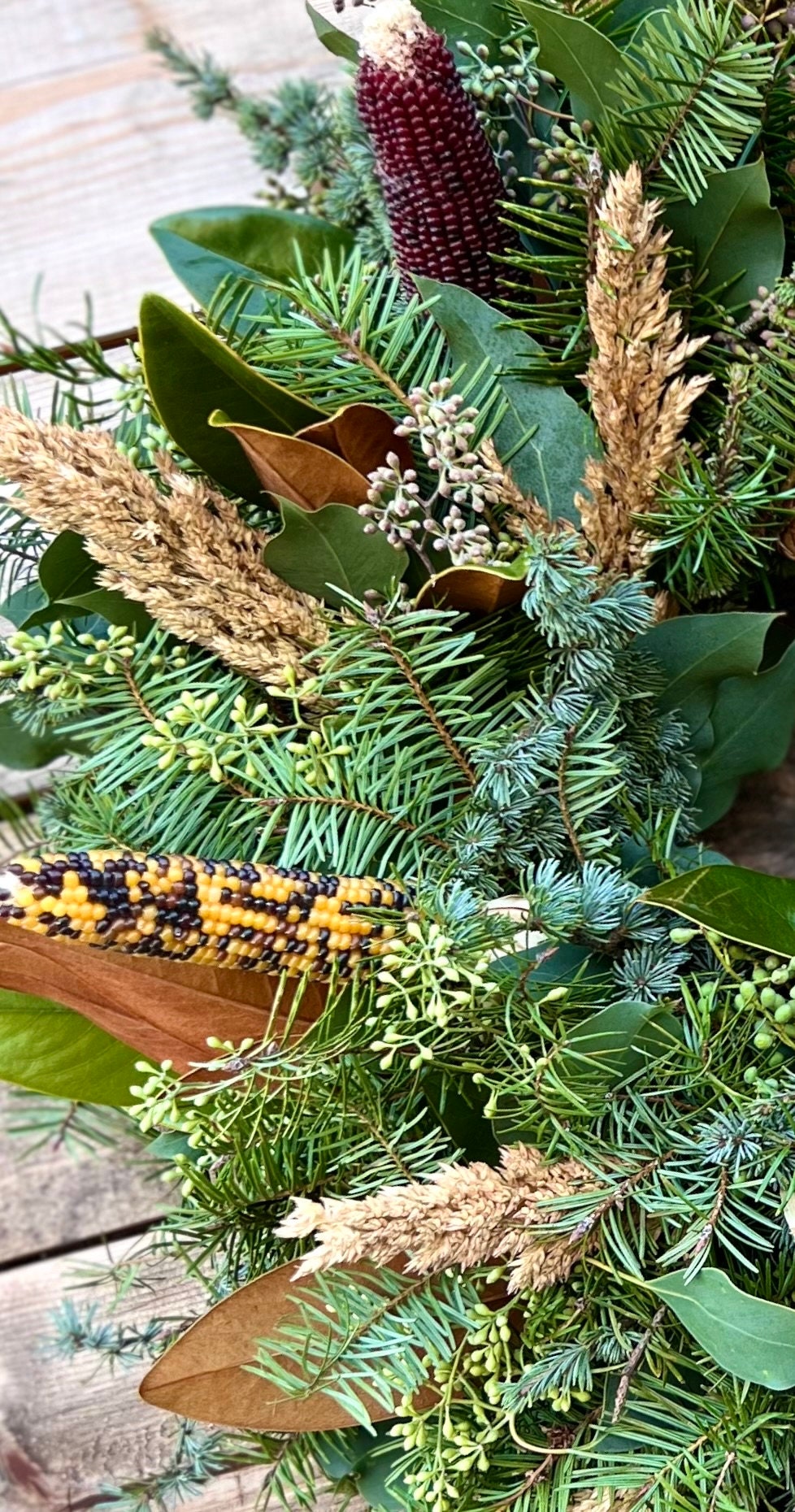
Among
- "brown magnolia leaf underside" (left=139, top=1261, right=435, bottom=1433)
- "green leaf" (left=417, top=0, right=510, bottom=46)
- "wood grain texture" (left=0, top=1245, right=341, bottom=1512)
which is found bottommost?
"wood grain texture" (left=0, top=1245, right=341, bottom=1512)

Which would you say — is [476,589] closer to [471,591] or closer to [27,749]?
Answer: [471,591]

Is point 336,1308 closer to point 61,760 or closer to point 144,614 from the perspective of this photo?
point 144,614

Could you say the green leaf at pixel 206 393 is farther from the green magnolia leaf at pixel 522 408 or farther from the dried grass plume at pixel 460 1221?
the dried grass plume at pixel 460 1221

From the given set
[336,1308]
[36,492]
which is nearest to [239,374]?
[36,492]

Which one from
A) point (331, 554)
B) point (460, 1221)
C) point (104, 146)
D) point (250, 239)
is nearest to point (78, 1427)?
point (460, 1221)

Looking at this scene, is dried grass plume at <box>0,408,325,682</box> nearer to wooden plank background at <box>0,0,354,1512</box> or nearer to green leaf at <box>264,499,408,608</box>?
green leaf at <box>264,499,408,608</box>

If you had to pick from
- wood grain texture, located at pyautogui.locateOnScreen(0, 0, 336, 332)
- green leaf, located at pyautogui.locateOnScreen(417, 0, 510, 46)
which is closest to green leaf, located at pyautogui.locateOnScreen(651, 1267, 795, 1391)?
green leaf, located at pyautogui.locateOnScreen(417, 0, 510, 46)

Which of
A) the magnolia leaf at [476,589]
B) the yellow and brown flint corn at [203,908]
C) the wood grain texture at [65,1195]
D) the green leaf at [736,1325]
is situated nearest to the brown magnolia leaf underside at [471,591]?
the magnolia leaf at [476,589]
